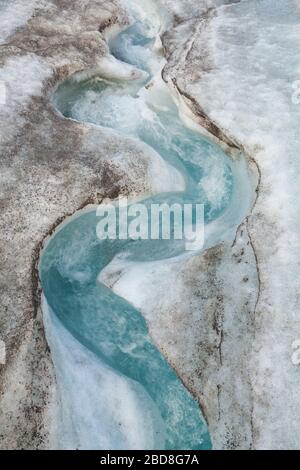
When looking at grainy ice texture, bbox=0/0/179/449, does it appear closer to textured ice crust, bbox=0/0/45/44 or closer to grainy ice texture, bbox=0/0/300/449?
grainy ice texture, bbox=0/0/300/449

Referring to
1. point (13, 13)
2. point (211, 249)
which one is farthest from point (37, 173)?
point (13, 13)

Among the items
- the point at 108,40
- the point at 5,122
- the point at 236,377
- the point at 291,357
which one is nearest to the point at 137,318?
the point at 236,377

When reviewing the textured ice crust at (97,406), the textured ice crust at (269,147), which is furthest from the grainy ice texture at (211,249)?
the textured ice crust at (97,406)

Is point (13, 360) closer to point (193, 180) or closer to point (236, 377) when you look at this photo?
point (236, 377)

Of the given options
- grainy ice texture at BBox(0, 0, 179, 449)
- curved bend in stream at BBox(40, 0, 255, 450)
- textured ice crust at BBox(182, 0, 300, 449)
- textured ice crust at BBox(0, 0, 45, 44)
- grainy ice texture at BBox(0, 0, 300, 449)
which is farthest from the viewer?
textured ice crust at BBox(0, 0, 45, 44)

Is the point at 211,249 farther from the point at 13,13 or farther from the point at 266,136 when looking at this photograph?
the point at 13,13

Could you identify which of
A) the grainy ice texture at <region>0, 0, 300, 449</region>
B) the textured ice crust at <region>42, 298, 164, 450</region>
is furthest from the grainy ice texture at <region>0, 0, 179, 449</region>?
the textured ice crust at <region>42, 298, 164, 450</region>

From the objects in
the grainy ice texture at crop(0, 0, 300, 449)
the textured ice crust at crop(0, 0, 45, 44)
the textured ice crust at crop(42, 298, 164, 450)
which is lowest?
the textured ice crust at crop(42, 298, 164, 450)
